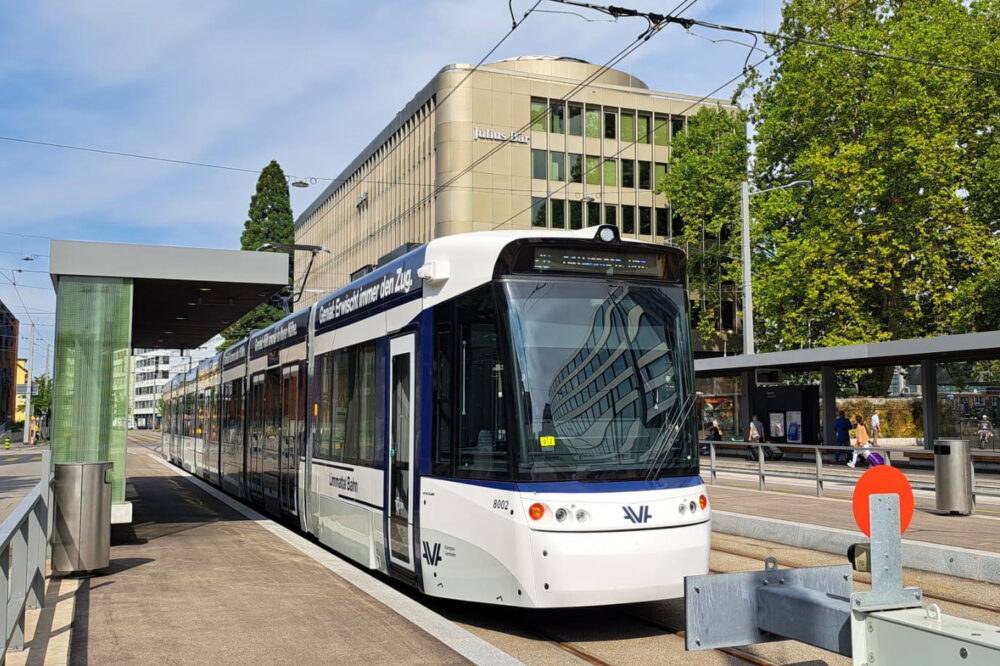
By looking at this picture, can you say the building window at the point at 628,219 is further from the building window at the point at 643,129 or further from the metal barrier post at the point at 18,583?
A: the metal barrier post at the point at 18,583

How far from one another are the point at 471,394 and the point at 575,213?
45814mm

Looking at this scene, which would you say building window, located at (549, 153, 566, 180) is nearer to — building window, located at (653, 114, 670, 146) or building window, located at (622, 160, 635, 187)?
building window, located at (622, 160, 635, 187)

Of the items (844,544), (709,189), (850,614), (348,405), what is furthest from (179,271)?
(709,189)

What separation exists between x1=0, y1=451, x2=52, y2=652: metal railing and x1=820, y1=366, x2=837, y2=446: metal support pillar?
24769 mm

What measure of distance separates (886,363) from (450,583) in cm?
2273

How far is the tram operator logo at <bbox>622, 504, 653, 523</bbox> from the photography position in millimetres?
6965

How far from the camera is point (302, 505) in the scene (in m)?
12.1

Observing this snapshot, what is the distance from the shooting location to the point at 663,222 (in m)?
55.0

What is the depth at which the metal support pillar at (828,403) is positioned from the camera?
29.7 m

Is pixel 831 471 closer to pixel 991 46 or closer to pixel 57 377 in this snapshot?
pixel 57 377

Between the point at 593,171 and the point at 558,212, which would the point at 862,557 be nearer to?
the point at 558,212

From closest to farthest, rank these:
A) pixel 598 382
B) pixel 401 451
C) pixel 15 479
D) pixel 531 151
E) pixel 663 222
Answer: pixel 598 382 < pixel 401 451 < pixel 15 479 < pixel 531 151 < pixel 663 222

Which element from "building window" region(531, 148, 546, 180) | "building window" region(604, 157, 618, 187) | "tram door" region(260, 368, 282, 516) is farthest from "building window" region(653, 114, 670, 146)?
"tram door" region(260, 368, 282, 516)

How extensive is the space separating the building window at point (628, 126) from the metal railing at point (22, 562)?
157 feet
